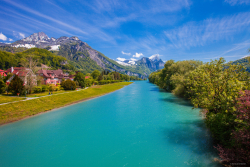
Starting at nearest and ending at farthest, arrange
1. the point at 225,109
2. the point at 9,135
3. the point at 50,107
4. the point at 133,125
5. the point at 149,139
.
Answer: the point at 225,109, the point at 149,139, the point at 9,135, the point at 133,125, the point at 50,107

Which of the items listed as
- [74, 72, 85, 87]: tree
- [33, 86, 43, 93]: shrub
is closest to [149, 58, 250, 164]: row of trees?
[33, 86, 43, 93]: shrub

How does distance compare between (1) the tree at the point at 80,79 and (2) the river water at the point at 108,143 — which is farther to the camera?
(1) the tree at the point at 80,79

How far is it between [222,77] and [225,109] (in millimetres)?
4315

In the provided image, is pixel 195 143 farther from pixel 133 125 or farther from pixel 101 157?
pixel 101 157

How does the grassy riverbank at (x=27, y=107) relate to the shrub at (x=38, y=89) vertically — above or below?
below

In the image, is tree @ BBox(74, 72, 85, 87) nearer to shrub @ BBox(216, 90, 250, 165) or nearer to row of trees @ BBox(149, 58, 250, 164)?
row of trees @ BBox(149, 58, 250, 164)

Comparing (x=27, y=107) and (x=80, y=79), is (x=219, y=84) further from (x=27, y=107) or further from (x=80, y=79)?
(x=80, y=79)

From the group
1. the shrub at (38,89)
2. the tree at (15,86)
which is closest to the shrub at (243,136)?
the tree at (15,86)

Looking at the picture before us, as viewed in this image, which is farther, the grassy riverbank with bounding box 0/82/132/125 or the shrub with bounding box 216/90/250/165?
the grassy riverbank with bounding box 0/82/132/125

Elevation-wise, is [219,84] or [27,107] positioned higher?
[219,84]

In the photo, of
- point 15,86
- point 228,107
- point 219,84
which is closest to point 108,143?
point 228,107

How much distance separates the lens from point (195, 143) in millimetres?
16125

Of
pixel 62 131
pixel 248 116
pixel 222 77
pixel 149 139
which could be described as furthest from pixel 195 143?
pixel 62 131

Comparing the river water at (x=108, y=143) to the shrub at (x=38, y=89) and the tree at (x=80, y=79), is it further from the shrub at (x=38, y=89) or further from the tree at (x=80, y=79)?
the tree at (x=80, y=79)
